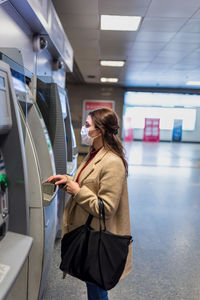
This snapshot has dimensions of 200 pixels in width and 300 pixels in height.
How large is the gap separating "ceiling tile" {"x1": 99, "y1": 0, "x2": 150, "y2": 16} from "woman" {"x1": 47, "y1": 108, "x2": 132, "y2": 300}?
8.31ft

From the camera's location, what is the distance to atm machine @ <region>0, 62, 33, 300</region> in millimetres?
1036

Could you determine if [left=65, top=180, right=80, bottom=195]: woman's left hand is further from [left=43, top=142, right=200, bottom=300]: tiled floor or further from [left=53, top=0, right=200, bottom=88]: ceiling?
[left=53, top=0, right=200, bottom=88]: ceiling

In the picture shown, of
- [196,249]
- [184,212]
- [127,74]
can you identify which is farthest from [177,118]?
[196,249]

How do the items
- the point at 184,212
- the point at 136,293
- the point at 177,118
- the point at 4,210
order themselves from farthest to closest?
the point at 177,118 < the point at 184,212 < the point at 136,293 < the point at 4,210

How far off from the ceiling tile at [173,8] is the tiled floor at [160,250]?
2.86 meters

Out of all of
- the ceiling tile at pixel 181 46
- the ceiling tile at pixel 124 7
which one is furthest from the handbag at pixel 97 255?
the ceiling tile at pixel 181 46

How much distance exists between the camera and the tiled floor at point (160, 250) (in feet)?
6.61

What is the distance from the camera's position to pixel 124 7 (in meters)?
3.42

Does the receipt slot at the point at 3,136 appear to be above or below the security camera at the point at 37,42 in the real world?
below

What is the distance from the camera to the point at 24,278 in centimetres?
156

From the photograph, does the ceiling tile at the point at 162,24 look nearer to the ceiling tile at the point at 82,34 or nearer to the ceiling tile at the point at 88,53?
the ceiling tile at the point at 82,34

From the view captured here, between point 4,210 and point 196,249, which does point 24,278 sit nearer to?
point 4,210

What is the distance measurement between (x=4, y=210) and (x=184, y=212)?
3.20 meters

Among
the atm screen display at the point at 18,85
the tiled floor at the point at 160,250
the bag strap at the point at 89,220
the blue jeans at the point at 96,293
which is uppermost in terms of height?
the atm screen display at the point at 18,85
